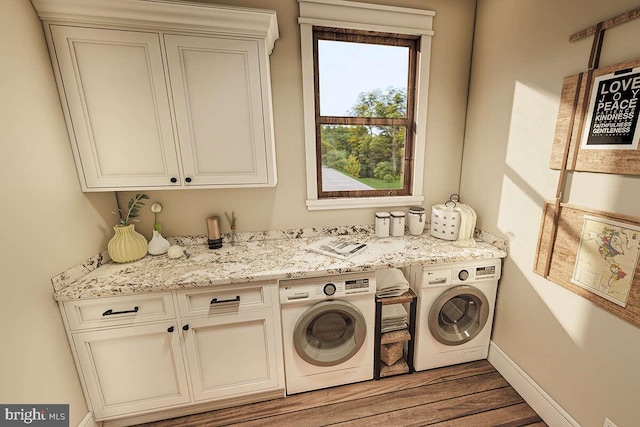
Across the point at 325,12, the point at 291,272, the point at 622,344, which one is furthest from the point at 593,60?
the point at 291,272

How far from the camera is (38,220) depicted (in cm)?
131

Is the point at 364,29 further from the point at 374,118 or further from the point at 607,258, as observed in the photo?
the point at 607,258

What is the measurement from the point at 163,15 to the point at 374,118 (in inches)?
59.9

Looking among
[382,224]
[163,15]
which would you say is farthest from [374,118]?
[163,15]

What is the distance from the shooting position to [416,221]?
2.17 metres

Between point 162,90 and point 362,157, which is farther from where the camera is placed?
point 362,157

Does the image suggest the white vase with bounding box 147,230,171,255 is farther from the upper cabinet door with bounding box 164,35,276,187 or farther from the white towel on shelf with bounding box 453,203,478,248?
the white towel on shelf with bounding box 453,203,478,248

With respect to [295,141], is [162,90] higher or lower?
higher

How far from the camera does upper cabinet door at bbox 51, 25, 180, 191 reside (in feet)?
4.57

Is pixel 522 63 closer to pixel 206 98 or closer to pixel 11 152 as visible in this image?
pixel 206 98

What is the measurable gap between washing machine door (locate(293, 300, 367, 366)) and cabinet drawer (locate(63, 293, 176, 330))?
32.3 inches

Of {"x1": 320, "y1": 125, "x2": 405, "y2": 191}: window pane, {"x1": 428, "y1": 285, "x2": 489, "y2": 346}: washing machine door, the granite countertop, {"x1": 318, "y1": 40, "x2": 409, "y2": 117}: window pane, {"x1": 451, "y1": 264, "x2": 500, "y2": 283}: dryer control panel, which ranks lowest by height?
{"x1": 428, "y1": 285, "x2": 489, "y2": 346}: washing machine door

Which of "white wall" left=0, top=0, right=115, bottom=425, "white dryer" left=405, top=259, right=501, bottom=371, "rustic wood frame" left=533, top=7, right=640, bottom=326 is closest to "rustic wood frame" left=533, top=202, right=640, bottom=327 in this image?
"rustic wood frame" left=533, top=7, right=640, bottom=326

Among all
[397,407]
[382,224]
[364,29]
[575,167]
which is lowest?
[397,407]
